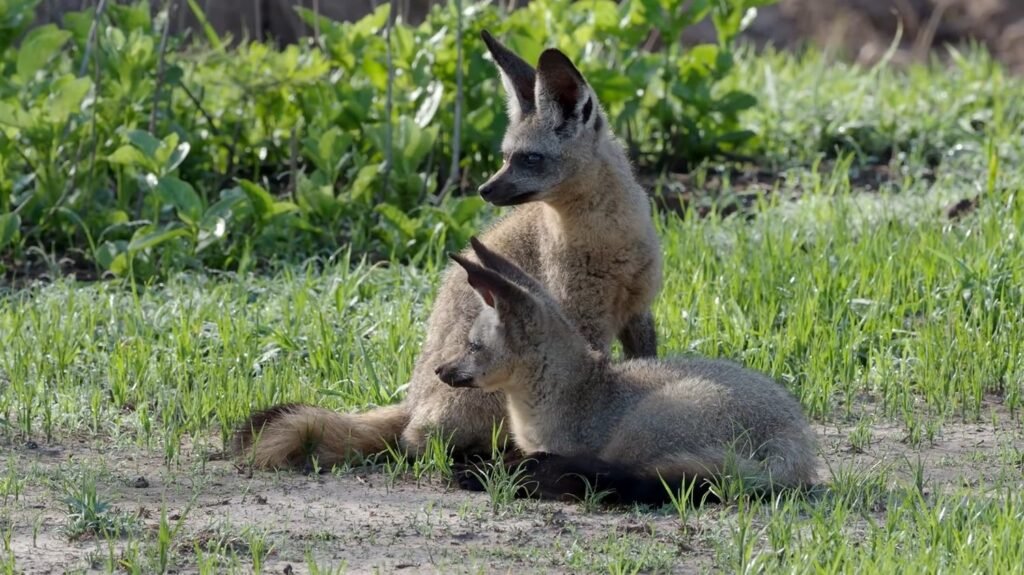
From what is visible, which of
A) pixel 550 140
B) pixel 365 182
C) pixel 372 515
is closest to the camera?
pixel 372 515

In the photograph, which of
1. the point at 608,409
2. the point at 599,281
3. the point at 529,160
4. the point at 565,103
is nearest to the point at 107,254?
the point at 529,160

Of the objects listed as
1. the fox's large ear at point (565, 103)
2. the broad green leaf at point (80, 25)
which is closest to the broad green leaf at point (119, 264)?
the broad green leaf at point (80, 25)

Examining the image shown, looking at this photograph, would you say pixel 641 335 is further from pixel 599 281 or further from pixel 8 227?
pixel 8 227

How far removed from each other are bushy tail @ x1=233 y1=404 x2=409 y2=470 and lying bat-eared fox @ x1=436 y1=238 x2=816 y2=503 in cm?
45

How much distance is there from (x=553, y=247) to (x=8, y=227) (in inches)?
116

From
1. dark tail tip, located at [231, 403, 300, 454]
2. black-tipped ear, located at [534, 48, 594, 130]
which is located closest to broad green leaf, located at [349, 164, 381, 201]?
black-tipped ear, located at [534, 48, 594, 130]

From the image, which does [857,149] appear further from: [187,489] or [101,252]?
[187,489]

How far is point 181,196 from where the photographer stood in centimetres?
716

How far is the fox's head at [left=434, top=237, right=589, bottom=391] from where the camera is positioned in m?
4.83

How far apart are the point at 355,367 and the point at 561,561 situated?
2.18 m

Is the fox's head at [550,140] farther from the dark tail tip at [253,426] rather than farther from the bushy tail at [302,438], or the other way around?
the dark tail tip at [253,426]

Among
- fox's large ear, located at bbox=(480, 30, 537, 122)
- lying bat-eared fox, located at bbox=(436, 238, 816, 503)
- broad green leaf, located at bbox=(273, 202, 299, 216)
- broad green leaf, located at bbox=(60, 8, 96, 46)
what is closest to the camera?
lying bat-eared fox, located at bbox=(436, 238, 816, 503)

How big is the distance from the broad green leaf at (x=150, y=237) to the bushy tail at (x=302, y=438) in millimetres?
2099

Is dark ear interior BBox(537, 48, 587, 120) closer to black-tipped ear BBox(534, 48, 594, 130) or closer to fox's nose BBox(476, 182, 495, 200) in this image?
black-tipped ear BBox(534, 48, 594, 130)
